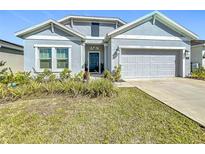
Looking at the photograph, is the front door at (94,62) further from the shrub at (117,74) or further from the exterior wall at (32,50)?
the shrub at (117,74)

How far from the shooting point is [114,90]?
8289 millimetres

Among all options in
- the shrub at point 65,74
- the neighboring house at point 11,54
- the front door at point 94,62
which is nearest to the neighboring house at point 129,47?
the shrub at point 65,74

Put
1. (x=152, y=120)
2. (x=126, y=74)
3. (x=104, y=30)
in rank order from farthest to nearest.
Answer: (x=104, y=30), (x=126, y=74), (x=152, y=120)

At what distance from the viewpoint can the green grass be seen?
4117 mm

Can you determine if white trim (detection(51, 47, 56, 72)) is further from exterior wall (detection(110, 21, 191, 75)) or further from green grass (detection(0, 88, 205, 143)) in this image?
green grass (detection(0, 88, 205, 143))

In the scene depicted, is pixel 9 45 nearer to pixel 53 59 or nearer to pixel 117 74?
pixel 53 59

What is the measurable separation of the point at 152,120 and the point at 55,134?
8.74 ft

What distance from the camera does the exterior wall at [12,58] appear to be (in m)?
17.8

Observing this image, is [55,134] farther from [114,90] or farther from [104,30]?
[104,30]

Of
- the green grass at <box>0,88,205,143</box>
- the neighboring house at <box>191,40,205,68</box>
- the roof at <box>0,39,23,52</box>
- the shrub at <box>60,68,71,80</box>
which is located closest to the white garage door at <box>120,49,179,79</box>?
the shrub at <box>60,68,71,80</box>

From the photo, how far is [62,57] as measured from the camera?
45.9 feet

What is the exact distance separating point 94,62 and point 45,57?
610 centimetres

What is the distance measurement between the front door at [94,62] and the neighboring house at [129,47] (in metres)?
3.81
